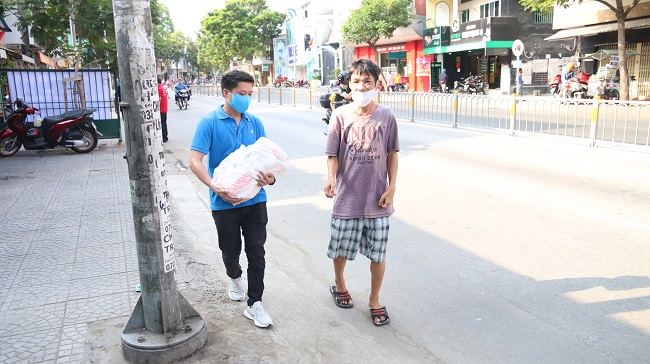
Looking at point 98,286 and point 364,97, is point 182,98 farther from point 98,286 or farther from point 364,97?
point 364,97

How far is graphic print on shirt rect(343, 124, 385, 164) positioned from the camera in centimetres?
357

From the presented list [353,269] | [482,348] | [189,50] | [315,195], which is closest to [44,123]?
[315,195]

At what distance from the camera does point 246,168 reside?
328 cm

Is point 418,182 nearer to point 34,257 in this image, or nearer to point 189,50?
point 34,257

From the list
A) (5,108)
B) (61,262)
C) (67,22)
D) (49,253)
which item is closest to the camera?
(61,262)

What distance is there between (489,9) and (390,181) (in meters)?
33.2

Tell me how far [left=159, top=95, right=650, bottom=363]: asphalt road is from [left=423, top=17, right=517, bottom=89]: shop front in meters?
24.3

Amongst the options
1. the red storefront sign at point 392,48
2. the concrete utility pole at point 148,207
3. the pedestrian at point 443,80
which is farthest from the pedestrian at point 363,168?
the red storefront sign at point 392,48

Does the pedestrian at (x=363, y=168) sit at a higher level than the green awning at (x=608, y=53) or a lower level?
lower

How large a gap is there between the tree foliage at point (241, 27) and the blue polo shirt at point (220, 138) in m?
64.6

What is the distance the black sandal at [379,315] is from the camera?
371 centimetres

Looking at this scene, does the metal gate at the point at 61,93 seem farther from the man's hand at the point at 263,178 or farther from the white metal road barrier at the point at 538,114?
the man's hand at the point at 263,178

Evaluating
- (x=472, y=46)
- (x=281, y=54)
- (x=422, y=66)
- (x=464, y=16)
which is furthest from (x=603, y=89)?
(x=281, y=54)

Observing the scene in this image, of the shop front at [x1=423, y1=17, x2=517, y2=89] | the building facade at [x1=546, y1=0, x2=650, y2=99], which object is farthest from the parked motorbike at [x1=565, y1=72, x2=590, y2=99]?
the shop front at [x1=423, y1=17, x2=517, y2=89]
